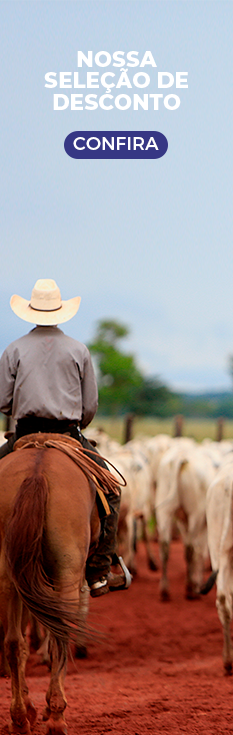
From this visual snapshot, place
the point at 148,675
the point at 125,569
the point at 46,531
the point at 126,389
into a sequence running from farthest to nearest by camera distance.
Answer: the point at 126,389 → the point at 148,675 → the point at 125,569 → the point at 46,531

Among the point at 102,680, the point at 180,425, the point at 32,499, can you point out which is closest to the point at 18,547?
the point at 32,499

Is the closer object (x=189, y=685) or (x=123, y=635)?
(x=189, y=685)

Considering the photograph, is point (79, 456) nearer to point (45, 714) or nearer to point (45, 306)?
point (45, 306)

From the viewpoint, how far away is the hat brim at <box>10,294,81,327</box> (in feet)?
18.0

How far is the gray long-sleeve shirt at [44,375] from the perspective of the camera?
516 cm

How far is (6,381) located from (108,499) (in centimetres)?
112

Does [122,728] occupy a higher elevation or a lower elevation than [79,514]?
lower

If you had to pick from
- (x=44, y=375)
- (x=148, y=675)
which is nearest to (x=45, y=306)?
(x=44, y=375)

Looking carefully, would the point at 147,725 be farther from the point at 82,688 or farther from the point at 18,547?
the point at 18,547

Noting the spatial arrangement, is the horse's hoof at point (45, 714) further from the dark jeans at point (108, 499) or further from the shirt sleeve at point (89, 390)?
the shirt sleeve at point (89, 390)

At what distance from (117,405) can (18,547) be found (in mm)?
81827

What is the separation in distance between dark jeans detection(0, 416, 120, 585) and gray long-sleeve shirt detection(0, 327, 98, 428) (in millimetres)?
100

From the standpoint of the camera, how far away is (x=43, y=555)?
4508 millimetres

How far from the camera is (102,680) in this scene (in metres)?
6.74
